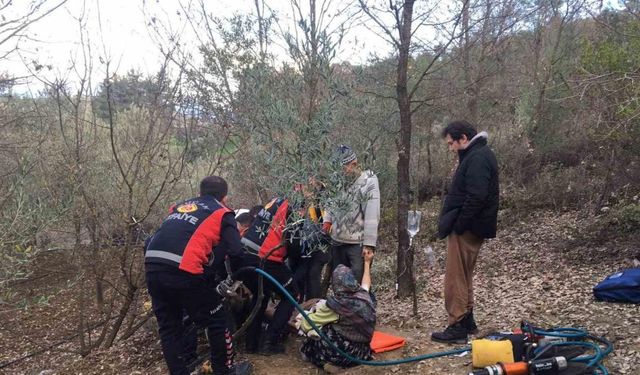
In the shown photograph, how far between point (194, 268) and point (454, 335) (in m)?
2.22

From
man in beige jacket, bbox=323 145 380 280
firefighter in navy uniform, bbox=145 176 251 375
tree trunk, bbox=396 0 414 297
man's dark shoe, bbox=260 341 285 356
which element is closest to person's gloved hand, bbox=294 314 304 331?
man's dark shoe, bbox=260 341 285 356

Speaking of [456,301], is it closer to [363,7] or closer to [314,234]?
[314,234]

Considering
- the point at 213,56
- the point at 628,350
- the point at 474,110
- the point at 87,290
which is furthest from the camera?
the point at 474,110

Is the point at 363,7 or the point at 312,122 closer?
the point at 312,122

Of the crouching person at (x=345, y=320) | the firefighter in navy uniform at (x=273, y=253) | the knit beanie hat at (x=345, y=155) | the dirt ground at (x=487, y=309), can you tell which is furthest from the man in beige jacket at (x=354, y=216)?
the dirt ground at (x=487, y=309)

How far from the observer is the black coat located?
13.6 ft

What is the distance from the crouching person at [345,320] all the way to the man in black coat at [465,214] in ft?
2.54

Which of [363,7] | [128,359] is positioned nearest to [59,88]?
[128,359]

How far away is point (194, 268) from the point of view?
12.5ft

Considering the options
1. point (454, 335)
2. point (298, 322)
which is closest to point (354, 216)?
point (298, 322)

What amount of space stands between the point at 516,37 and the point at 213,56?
766 centimetres

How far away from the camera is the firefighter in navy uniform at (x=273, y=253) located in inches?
176

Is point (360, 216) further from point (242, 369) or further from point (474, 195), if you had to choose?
point (242, 369)

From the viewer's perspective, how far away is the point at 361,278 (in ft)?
16.3
